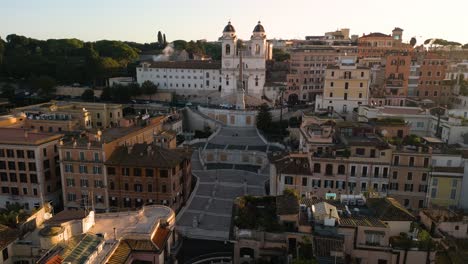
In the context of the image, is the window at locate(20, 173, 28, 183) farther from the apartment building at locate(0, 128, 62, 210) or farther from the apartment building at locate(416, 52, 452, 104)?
the apartment building at locate(416, 52, 452, 104)

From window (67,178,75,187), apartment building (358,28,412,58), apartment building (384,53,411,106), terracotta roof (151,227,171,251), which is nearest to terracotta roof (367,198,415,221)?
terracotta roof (151,227,171,251)

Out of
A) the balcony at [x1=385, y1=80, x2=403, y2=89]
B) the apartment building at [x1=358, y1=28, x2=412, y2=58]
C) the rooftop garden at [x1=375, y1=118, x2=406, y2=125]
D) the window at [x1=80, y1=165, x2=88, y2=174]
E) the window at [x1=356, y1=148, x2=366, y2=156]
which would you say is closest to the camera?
the window at [x1=356, y1=148, x2=366, y2=156]

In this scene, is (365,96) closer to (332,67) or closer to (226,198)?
(332,67)

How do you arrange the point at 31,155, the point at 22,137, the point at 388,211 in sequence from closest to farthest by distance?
the point at 388,211
the point at 31,155
the point at 22,137

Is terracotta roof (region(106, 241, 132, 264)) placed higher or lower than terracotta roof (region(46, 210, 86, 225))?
lower

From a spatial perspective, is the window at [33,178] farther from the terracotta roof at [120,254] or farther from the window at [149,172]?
the terracotta roof at [120,254]

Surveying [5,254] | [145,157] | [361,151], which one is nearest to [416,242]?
[361,151]

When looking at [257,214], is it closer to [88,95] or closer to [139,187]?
[139,187]
